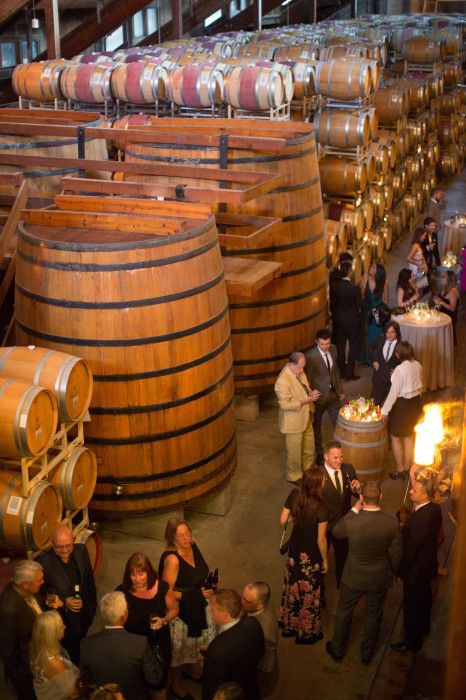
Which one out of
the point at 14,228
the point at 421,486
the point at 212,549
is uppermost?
the point at 14,228

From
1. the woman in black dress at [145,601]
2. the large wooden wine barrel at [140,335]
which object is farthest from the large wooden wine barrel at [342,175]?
the woman in black dress at [145,601]

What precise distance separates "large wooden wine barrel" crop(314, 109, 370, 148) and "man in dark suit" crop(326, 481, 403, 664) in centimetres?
629

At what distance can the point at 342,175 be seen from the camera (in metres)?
10.0

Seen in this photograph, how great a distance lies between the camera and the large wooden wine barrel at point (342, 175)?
1001 cm

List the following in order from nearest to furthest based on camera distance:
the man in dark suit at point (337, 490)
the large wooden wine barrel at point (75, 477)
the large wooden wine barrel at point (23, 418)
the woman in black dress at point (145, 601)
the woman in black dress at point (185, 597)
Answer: the woman in black dress at point (145, 601) → the large wooden wine barrel at point (23, 418) → the woman in black dress at point (185, 597) → the large wooden wine barrel at point (75, 477) → the man in dark suit at point (337, 490)

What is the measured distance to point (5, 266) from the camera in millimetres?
6504

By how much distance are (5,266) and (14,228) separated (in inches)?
13.3

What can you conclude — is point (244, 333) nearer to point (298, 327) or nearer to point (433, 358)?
point (298, 327)

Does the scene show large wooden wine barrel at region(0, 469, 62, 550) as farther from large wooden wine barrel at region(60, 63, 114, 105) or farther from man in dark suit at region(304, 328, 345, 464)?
large wooden wine barrel at region(60, 63, 114, 105)

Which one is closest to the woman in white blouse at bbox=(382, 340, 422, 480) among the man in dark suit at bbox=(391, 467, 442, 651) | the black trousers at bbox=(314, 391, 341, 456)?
the black trousers at bbox=(314, 391, 341, 456)

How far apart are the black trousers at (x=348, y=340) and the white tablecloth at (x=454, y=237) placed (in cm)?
402

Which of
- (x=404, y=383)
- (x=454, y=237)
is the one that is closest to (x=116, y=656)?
(x=404, y=383)

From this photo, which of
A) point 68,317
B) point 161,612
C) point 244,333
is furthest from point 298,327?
point 161,612

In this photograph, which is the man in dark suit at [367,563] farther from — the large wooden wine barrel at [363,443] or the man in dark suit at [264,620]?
the large wooden wine barrel at [363,443]
